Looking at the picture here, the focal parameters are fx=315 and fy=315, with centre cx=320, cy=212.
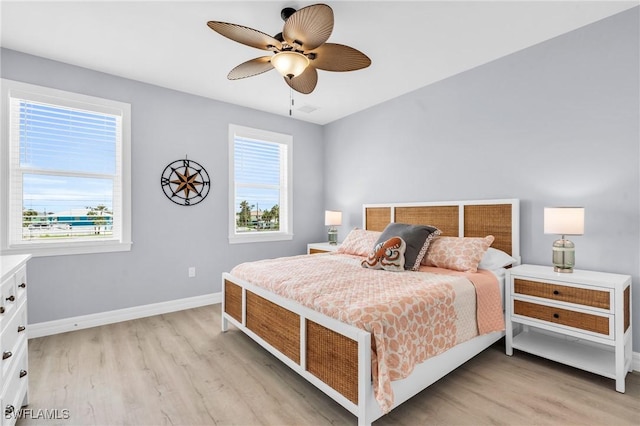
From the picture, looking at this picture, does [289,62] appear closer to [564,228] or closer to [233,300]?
[233,300]

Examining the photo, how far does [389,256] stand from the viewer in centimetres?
271

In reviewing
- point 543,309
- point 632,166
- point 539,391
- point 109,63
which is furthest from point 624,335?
point 109,63

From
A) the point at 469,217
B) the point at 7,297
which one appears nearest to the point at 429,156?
the point at 469,217

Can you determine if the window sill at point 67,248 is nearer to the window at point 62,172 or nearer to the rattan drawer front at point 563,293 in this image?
the window at point 62,172

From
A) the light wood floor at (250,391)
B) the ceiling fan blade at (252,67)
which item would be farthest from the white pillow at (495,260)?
the ceiling fan blade at (252,67)

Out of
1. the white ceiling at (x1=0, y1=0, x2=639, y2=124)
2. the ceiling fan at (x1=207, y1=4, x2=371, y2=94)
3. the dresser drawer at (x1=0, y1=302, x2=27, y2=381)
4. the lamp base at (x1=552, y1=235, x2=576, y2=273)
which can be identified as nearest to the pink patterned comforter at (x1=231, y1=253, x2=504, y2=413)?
the lamp base at (x1=552, y1=235, x2=576, y2=273)

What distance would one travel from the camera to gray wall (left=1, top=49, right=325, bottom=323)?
3.03m

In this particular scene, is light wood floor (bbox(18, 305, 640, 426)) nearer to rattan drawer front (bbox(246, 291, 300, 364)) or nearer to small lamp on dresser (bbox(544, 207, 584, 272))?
rattan drawer front (bbox(246, 291, 300, 364))

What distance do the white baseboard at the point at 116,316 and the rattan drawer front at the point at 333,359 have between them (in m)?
2.40

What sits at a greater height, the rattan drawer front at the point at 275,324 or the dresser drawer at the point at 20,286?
the dresser drawer at the point at 20,286

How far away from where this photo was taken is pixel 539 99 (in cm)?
279

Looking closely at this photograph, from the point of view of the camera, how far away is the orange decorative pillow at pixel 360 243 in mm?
3485

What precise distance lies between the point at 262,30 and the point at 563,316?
3.15 m

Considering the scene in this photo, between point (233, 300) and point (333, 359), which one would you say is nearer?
point (333, 359)
